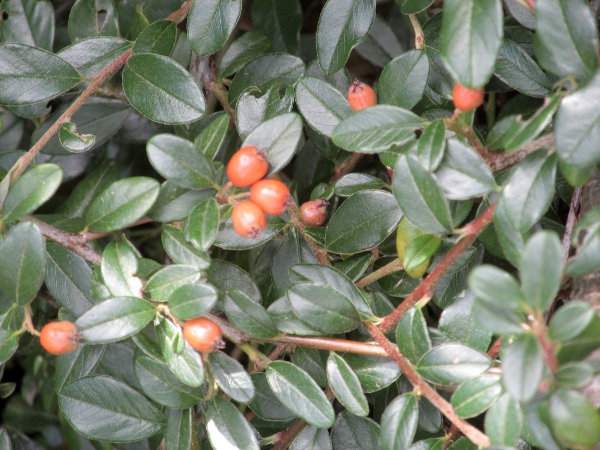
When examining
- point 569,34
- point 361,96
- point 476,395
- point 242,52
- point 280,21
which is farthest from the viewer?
point 280,21

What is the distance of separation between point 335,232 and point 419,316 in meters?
0.29

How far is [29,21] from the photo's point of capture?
6.12ft

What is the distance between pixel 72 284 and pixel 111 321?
12.4 inches

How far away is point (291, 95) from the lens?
151 cm

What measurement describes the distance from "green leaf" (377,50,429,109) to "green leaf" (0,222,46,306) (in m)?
0.81

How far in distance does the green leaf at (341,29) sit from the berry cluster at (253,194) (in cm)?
42

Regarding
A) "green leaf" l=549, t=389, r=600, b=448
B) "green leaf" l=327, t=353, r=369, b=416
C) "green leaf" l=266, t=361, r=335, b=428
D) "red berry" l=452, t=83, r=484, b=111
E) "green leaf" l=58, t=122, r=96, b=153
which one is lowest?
"green leaf" l=266, t=361, r=335, b=428

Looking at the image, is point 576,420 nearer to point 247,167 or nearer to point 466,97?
point 466,97

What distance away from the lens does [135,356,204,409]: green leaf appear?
142 centimetres

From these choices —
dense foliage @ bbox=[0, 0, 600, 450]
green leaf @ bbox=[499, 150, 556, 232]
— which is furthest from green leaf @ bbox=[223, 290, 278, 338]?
green leaf @ bbox=[499, 150, 556, 232]

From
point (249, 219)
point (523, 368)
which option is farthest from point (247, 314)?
point (523, 368)

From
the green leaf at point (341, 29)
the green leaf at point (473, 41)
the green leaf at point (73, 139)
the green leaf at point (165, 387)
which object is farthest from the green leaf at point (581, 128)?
the green leaf at point (73, 139)

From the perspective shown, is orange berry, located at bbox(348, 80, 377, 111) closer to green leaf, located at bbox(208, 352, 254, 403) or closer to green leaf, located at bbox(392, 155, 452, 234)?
green leaf, located at bbox(392, 155, 452, 234)

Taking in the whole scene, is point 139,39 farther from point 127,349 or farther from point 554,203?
point 554,203
